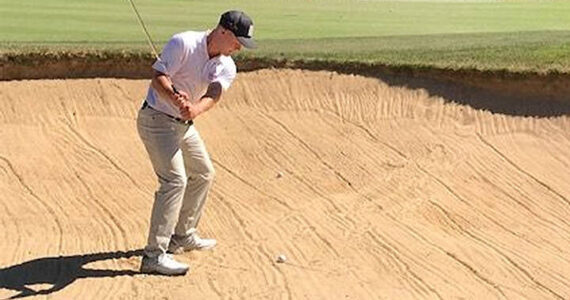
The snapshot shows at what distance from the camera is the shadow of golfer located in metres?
6.90

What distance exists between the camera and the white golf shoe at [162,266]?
7.11 meters

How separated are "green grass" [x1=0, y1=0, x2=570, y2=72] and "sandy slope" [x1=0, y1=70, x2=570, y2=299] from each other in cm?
89

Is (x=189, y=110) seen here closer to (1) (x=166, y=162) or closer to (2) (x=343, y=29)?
(1) (x=166, y=162)

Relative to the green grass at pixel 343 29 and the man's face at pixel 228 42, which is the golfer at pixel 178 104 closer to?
the man's face at pixel 228 42

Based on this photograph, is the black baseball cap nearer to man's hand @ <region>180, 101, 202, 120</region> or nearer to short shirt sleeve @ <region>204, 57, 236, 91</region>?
short shirt sleeve @ <region>204, 57, 236, 91</region>

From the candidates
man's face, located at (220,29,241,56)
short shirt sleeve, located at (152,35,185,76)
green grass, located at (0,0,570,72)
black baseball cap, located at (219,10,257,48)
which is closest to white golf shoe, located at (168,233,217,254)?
short shirt sleeve, located at (152,35,185,76)

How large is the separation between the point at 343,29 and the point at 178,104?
11467mm

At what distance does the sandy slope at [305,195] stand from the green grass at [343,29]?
2.91ft

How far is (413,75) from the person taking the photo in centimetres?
1151

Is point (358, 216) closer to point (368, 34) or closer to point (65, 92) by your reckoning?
point (65, 92)

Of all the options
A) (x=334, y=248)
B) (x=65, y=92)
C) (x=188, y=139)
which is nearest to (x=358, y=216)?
(x=334, y=248)

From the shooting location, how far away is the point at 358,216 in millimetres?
8820

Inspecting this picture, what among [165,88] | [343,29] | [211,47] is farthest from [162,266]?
[343,29]

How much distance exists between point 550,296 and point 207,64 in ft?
10.0
